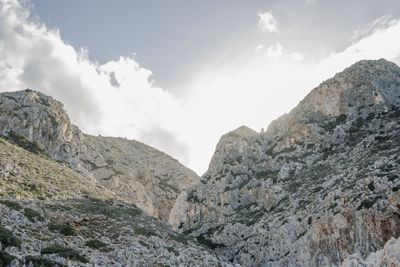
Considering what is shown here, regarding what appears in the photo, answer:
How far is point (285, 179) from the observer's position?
71.3 metres

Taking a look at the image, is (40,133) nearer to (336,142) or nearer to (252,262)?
(252,262)

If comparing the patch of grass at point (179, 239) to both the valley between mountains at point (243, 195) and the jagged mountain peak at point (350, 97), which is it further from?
the jagged mountain peak at point (350, 97)

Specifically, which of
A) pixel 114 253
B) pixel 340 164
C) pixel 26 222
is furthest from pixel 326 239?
pixel 26 222

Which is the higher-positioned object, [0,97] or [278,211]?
[0,97]

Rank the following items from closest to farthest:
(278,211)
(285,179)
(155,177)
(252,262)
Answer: (252,262), (278,211), (285,179), (155,177)

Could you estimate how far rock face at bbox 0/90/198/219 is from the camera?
8106 cm

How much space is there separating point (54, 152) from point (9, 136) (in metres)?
10.9

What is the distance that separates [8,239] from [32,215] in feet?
32.1

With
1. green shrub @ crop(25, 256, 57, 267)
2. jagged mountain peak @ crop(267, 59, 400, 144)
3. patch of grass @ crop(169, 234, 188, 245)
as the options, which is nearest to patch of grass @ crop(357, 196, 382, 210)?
patch of grass @ crop(169, 234, 188, 245)

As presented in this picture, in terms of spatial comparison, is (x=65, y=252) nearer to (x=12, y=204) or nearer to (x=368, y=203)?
(x=12, y=204)

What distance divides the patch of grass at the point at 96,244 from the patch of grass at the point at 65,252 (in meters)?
4.00

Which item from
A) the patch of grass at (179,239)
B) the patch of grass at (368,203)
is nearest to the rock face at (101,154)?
the patch of grass at (179,239)

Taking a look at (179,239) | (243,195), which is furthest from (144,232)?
(243,195)

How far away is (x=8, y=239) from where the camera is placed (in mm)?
29500
